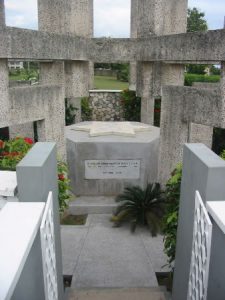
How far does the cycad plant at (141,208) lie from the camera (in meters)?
8.07

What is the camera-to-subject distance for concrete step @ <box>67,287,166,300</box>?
5.40 metres

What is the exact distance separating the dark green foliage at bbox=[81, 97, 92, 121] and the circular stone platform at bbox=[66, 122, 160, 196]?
6.94m

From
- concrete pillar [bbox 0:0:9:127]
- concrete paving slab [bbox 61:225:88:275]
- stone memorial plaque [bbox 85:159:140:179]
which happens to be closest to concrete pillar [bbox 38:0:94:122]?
stone memorial plaque [bbox 85:159:140:179]

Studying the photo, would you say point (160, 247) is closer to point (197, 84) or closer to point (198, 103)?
point (198, 103)

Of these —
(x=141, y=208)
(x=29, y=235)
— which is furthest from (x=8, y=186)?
(x=141, y=208)

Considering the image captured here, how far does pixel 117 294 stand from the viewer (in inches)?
216

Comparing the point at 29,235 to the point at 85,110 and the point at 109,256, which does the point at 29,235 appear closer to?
the point at 109,256

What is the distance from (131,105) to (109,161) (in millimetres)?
7358

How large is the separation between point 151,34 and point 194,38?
104 inches

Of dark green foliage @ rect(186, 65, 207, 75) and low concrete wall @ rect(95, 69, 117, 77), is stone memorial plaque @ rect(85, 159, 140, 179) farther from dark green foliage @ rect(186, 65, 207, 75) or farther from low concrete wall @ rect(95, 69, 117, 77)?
low concrete wall @ rect(95, 69, 117, 77)

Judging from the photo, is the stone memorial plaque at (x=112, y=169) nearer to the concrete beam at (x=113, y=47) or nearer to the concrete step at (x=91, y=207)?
the concrete step at (x=91, y=207)

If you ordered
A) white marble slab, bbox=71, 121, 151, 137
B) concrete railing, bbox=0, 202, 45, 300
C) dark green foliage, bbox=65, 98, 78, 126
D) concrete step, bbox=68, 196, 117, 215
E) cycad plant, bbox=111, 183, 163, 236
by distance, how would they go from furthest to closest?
dark green foliage, bbox=65, 98, 78, 126 < white marble slab, bbox=71, 121, 151, 137 < concrete step, bbox=68, 196, 117, 215 < cycad plant, bbox=111, 183, 163, 236 < concrete railing, bbox=0, 202, 45, 300

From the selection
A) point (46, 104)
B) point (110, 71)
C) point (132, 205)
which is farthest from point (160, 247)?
point (110, 71)

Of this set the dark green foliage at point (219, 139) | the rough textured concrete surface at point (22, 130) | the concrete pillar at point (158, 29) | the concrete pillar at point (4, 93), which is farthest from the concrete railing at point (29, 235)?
the dark green foliage at point (219, 139)
